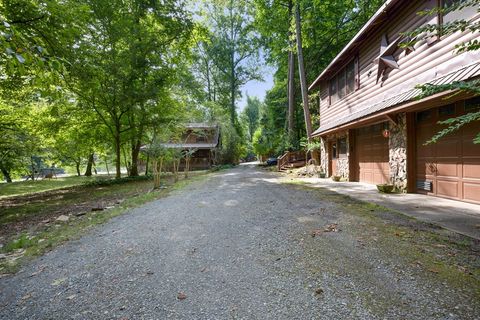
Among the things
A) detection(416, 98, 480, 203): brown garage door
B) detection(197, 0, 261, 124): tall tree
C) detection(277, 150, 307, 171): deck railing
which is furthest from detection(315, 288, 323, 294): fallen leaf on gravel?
detection(197, 0, 261, 124): tall tree

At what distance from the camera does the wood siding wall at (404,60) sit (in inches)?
204

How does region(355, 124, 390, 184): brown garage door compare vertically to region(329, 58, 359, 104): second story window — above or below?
below

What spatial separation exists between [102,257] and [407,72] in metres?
8.68

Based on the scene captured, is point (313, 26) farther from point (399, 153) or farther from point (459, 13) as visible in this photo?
point (399, 153)

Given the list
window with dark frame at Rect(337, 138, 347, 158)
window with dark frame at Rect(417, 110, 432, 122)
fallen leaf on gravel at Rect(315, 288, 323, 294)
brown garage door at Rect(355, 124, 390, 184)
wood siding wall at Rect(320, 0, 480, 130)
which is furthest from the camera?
window with dark frame at Rect(337, 138, 347, 158)

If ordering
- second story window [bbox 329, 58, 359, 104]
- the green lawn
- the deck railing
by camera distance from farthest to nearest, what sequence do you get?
the deck railing
the green lawn
second story window [bbox 329, 58, 359, 104]

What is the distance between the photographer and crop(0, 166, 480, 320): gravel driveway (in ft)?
6.60

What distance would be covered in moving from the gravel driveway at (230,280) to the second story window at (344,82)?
316 inches

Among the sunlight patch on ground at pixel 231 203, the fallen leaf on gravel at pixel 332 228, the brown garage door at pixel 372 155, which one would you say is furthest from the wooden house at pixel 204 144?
the fallen leaf on gravel at pixel 332 228

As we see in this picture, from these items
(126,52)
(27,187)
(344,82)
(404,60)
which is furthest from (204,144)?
(404,60)

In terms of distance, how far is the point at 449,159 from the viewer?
557cm

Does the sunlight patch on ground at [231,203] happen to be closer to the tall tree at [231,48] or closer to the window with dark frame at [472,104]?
the window with dark frame at [472,104]

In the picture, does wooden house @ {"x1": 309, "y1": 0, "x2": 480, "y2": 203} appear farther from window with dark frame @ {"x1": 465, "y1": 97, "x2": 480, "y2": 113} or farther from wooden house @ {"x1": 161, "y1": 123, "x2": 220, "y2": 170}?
wooden house @ {"x1": 161, "y1": 123, "x2": 220, "y2": 170}

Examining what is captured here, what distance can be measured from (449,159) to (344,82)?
6.54m
